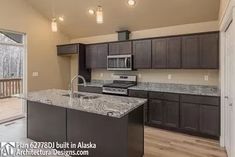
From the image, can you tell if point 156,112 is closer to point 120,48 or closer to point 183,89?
point 183,89

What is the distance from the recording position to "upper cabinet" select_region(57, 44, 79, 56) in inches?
210

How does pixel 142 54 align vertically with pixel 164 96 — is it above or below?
above

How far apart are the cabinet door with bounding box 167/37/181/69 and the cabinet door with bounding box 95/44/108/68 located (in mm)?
1815

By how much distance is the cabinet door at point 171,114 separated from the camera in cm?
373

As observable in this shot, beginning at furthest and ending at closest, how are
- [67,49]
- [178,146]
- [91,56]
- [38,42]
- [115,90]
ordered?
[67,49] < [91,56] < [38,42] < [115,90] < [178,146]

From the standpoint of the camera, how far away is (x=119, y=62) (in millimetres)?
4738

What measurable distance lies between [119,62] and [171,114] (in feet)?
6.24

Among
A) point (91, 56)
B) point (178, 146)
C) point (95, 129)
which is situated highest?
point (91, 56)

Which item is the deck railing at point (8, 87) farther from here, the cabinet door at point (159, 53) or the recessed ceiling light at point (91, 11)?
the cabinet door at point (159, 53)

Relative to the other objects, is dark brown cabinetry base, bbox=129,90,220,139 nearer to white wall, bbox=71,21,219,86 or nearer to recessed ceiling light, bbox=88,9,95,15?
white wall, bbox=71,21,219,86

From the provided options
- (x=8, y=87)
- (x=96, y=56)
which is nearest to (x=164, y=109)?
(x=96, y=56)

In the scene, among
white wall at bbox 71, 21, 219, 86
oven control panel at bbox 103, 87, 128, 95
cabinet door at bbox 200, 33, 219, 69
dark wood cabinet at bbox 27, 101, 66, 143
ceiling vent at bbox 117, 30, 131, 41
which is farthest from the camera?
ceiling vent at bbox 117, 30, 131, 41

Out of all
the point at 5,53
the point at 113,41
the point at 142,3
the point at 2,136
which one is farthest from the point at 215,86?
the point at 5,53

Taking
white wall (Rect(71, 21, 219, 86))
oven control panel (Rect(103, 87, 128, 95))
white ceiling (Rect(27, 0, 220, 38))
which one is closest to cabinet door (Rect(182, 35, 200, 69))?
white wall (Rect(71, 21, 219, 86))
